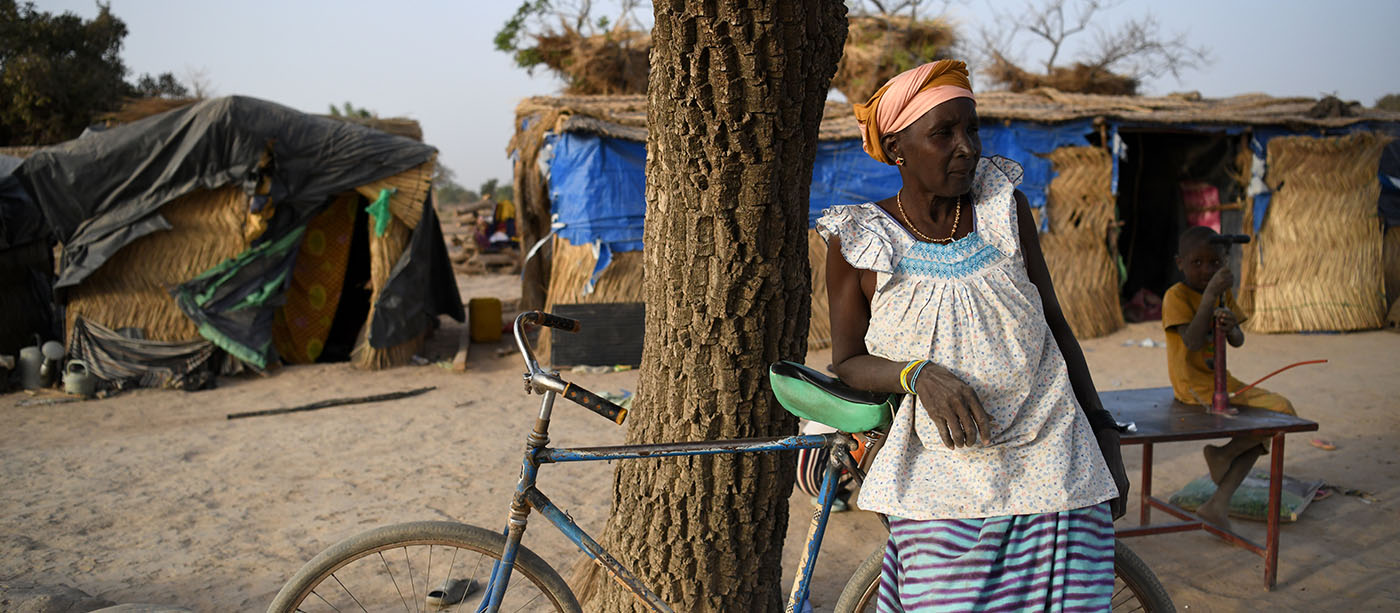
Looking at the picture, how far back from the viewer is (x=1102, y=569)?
5.29 ft

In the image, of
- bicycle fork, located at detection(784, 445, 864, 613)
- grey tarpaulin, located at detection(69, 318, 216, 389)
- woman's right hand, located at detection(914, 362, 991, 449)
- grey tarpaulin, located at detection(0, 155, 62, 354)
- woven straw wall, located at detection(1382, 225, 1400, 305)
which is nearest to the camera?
woman's right hand, located at detection(914, 362, 991, 449)

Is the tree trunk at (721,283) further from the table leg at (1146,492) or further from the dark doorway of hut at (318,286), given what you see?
the dark doorway of hut at (318,286)

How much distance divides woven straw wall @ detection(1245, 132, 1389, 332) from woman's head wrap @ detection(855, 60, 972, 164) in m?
9.54

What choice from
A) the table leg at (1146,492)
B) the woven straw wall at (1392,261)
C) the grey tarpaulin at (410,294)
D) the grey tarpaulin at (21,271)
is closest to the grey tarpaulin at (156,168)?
the grey tarpaulin at (21,271)

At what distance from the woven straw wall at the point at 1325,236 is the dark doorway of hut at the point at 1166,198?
527 millimetres

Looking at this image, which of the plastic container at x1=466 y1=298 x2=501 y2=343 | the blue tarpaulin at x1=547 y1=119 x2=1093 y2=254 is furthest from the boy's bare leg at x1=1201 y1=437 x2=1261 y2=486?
the plastic container at x1=466 y1=298 x2=501 y2=343

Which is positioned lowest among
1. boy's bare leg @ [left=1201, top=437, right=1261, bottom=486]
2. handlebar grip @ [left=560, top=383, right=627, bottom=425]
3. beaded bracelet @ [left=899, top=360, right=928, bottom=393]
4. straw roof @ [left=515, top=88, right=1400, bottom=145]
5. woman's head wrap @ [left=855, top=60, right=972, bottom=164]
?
boy's bare leg @ [left=1201, top=437, right=1261, bottom=486]

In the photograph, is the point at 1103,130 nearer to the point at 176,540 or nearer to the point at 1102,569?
the point at 1102,569

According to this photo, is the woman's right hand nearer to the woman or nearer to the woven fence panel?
the woman

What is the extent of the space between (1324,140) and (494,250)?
14.6 m

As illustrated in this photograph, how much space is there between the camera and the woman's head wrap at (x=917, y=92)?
1.57 m

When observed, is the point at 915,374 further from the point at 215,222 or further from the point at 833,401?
the point at 215,222

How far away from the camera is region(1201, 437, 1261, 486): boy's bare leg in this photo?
356cm

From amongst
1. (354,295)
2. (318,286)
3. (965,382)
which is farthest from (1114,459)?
(354,295)
